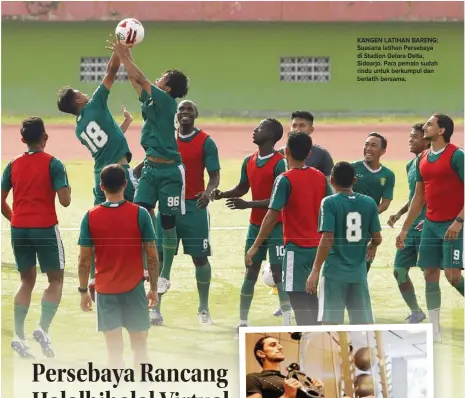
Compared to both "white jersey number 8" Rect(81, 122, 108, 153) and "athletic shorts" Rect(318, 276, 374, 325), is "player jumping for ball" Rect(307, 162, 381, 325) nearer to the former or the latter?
"athletic shorts" Rect(318, 276, 374, 325)

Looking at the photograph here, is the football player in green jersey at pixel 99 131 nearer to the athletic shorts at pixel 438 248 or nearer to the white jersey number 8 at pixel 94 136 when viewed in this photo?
the white jersey number 8 at pixel 94 136

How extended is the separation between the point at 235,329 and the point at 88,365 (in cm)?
103

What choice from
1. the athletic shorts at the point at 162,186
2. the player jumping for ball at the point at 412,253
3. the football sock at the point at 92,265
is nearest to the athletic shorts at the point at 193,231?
the athletic shorts at the point at 162,186

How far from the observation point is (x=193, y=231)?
758 centimetres

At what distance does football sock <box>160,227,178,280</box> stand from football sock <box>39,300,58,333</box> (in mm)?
818

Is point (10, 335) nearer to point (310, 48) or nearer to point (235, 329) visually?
point (235, 329)

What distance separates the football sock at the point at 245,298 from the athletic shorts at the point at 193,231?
373 mm

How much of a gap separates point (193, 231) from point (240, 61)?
10490 millimetres

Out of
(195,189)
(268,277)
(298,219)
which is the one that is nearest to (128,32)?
(195,189)

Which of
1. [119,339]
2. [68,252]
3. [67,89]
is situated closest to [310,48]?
[68,252]

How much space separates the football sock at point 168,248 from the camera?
7.48 m

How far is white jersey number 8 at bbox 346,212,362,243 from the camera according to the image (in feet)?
21.2

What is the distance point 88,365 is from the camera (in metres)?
6.76

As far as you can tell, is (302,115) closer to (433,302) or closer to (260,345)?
(433,302)
